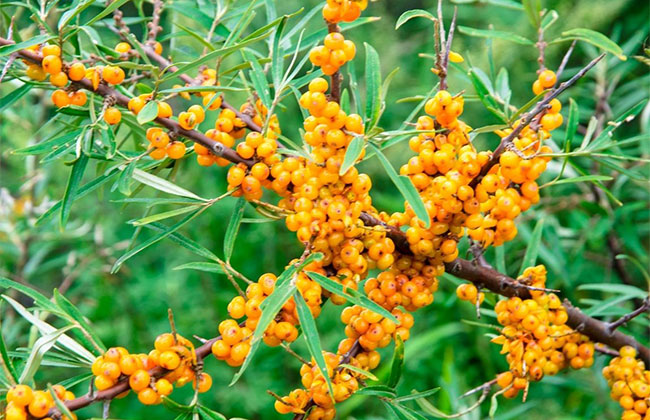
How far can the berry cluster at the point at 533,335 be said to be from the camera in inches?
27.4

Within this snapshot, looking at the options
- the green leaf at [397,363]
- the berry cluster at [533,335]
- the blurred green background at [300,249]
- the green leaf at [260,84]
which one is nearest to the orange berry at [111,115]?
the green leaf at [260,84]

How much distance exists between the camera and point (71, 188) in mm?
618

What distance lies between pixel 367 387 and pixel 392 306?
0.09m

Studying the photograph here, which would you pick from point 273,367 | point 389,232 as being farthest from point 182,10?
point 273,367

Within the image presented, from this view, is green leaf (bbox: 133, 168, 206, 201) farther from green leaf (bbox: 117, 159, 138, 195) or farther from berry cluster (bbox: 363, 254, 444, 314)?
berry cluster (bbox: 363, 254, 444, 314)

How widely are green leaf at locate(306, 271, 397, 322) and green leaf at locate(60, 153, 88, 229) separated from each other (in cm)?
24

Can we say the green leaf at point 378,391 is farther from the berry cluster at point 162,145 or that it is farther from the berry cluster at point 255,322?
the berry cluster at point 162,145

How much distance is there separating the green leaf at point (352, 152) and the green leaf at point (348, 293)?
99 millimetres

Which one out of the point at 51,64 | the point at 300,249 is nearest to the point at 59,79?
the point at 51,64

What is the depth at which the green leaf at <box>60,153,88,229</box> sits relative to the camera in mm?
608

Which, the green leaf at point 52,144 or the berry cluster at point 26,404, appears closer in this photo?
the berry cluster at point 26,404

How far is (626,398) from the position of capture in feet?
2.35

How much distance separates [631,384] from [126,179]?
1.93 ft

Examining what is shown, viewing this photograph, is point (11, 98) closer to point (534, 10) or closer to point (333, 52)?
point (333, 52)
